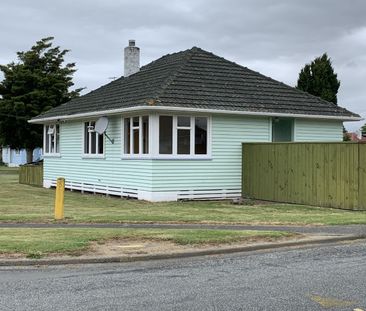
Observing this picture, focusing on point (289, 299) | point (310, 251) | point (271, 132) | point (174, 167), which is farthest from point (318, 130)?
point (289, 299)

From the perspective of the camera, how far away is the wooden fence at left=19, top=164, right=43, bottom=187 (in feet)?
99.7

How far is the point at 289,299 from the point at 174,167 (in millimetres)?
13221

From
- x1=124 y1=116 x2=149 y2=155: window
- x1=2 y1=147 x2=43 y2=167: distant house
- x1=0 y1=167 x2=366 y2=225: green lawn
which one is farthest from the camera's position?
x1=2 y1=147 x2=43 y2=167: distant house

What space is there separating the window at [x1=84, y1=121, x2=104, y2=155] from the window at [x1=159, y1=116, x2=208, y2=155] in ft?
13.7

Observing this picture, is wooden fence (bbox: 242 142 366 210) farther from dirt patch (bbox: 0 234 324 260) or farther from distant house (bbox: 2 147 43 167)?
distant house (bbox: 2 147 43 167)

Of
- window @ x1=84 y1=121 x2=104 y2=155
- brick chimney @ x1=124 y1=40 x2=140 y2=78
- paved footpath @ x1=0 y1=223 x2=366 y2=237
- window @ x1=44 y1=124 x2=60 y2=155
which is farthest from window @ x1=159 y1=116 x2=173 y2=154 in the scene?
window @ x1=44 y1=124 x2=60 y2=155

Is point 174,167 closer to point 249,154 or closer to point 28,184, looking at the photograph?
point 249,154

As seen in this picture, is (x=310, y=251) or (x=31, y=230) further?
(x=31, y=230)

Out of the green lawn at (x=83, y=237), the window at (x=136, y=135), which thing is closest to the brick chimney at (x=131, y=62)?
the window at (x=136, y=135)

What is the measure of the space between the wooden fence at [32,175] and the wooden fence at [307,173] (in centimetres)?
1320

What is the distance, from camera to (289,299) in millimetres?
6820

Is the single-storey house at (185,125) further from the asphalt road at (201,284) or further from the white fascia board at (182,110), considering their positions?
the asphalt road at (201,284)

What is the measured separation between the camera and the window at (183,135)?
1977cm

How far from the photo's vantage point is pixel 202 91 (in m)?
21.0
